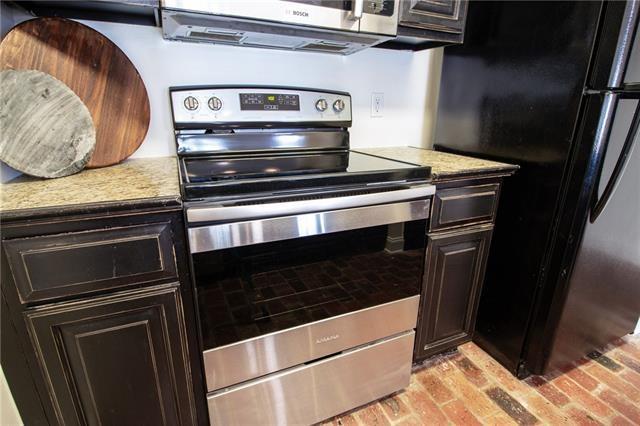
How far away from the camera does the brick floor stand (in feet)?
4.28

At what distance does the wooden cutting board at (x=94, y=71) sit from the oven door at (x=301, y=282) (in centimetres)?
62

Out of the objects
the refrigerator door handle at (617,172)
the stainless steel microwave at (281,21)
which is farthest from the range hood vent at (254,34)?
the refrigerator door handle at (617,172)

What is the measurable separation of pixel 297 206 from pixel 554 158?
41.0 inches

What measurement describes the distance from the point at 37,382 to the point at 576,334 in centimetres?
200

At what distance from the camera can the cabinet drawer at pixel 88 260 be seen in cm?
75

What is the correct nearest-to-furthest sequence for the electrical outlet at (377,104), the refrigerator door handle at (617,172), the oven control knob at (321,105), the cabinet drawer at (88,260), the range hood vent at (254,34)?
the cabinet drawer at (88,260) → the range hood vent at (254,34) → the refrigerator door handle at (617,172) → the oven control knob at (321,105) → the electrical outlet at (377,104)

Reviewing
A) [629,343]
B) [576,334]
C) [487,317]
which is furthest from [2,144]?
[629,343]

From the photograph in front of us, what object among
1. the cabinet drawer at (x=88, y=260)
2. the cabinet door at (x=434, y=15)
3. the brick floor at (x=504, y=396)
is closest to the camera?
the cabinet drawer at (x=88, y=260)

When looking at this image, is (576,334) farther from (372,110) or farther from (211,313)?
(211,313)

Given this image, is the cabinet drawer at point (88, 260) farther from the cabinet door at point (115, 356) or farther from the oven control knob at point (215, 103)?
the oven control knob at point (215, 103)

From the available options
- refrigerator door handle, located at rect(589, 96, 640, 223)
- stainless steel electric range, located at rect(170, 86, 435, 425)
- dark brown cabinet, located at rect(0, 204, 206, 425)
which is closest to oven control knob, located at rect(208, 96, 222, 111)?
stainless steel electric range, located at rect(170, 86, 435, 425)

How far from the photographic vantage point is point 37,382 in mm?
833

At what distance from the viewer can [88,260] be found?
0.79m

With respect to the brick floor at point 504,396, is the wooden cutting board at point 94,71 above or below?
above
